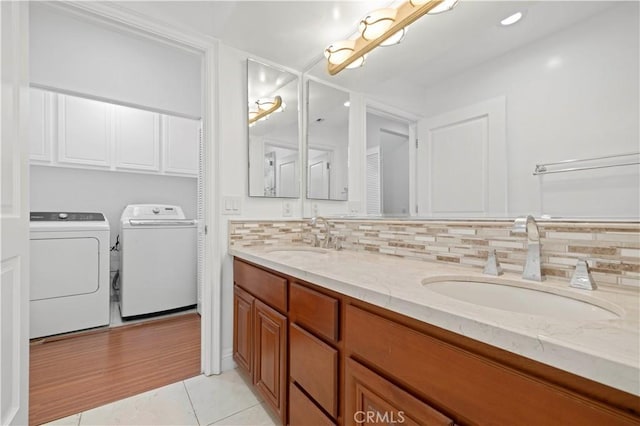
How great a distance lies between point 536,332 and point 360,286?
419mm

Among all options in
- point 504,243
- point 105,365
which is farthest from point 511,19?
point 105,365

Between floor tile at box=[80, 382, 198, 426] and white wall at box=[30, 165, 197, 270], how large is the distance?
2.26 metres

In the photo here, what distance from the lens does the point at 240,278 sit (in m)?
1.73

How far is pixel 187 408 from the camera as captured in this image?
60.1 inches

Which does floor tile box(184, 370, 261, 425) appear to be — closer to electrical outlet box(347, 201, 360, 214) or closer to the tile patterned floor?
the tile patterned floor

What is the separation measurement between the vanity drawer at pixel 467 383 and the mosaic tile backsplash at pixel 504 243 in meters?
0.56

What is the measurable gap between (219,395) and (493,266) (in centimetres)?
160

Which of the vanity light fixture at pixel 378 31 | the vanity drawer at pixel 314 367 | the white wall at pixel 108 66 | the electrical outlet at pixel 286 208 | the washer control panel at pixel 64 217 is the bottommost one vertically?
the vanity drawer at pixel 314 367

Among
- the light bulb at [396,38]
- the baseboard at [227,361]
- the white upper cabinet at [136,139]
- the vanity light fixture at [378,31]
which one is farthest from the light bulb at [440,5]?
the white upper cabinet at [136,139]

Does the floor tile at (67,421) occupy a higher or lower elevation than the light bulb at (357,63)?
lower

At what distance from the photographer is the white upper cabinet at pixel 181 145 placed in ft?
10.7

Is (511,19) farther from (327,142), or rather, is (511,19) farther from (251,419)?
(251,419)

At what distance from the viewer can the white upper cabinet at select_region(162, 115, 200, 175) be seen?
3.27m

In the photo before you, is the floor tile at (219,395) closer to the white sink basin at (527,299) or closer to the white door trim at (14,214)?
the white door trim at (14,214)
